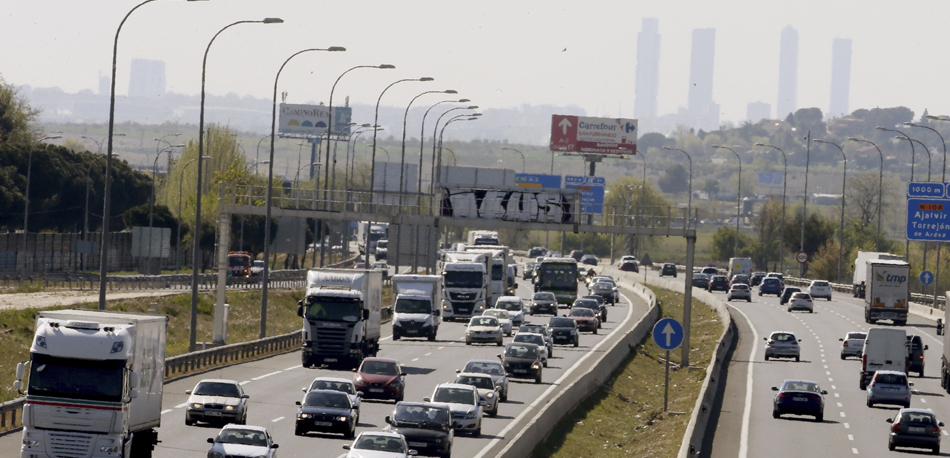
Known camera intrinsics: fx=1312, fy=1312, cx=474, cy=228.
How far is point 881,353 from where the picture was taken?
51.2m

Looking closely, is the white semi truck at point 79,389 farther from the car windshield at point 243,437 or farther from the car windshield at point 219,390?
the car windshield at point 219,390

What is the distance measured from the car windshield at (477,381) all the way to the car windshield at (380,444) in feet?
38.8

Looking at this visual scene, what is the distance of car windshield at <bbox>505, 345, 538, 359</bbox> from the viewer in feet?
153

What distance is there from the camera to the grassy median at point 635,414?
36.3 meters

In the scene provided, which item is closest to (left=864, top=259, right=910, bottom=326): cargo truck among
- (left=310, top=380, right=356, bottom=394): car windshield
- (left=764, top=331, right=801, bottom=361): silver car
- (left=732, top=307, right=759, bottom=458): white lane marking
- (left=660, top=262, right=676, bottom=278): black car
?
(left=732, top=307, right=759, bottom=458): white lane marking

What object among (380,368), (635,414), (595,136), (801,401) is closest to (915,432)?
(801,401)

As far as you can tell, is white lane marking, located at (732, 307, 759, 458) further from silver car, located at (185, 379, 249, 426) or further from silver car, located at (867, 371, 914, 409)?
silver car, located at (185, 379, 249, 426)

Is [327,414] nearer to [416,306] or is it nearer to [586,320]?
[416,306]

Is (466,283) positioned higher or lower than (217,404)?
higher

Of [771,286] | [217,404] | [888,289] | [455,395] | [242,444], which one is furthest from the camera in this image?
[771,286]

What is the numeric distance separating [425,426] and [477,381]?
8.34m

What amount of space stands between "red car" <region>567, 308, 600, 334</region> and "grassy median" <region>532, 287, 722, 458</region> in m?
2.81

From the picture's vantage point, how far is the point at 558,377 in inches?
1897

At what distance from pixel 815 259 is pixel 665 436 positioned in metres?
96.3
